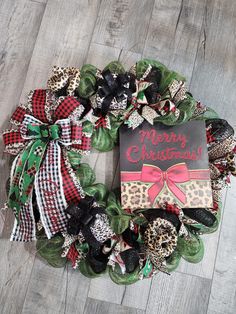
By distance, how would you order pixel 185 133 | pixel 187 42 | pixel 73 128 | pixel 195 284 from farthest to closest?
1. pixel 187 42
2. pixel 195 284
3. pixel 185 133
4. pixel 73 128

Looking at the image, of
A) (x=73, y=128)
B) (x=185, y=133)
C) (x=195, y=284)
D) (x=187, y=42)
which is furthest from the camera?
(x=187, y=42)

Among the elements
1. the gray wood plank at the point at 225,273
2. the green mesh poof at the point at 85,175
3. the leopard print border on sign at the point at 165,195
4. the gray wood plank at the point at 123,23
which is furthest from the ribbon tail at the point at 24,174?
the gray wood plank at the point at 225,273

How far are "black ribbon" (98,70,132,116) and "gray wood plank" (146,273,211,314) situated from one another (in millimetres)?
536

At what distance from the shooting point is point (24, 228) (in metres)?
0.94

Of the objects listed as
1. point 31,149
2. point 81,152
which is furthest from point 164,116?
point 31,149

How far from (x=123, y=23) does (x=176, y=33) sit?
176mm

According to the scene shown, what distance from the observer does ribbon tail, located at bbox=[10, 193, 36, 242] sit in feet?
3.04

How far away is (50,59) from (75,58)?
0.25 feet

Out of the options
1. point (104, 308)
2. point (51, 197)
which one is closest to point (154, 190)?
point (51, 197)

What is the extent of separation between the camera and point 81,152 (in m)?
0.94

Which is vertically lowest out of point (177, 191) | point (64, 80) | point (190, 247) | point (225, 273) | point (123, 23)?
point (225, 273)

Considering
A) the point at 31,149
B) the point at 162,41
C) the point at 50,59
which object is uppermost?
the point at 162,41

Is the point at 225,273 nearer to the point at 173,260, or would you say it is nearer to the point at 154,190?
the point at 173,260

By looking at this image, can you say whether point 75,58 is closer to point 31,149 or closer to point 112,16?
point 112,16
